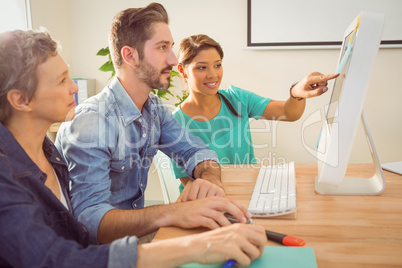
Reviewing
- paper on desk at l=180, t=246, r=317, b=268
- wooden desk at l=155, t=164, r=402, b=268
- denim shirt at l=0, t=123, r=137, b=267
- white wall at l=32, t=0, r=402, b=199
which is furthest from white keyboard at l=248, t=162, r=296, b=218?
white wall at l=32, t=0, r=402, b=199

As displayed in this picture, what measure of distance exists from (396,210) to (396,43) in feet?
6.33

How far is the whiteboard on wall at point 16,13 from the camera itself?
2.36m

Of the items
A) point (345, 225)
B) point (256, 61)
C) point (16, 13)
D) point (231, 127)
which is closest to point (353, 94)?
point (345, 225)

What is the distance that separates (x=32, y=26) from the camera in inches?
95.2

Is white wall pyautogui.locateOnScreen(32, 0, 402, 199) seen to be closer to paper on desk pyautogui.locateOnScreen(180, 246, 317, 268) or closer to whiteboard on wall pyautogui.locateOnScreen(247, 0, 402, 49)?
whiteboard on wall pyautogui.locateOnScreen(247, 0, 402, 49)

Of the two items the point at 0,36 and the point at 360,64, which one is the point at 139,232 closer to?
the point at 0,36

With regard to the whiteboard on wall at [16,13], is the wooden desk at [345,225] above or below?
below

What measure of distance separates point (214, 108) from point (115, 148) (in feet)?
2.82

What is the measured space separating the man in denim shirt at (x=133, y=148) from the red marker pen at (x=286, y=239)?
10 centimetres

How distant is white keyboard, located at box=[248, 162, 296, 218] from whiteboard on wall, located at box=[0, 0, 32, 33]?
197 centimetres

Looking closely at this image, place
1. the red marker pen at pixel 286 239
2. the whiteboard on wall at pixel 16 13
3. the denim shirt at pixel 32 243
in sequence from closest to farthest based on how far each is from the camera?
the denim shirt at pixel 32 243 → the red marker pen at pixel 286 239 → the whiteboard on wall at pixel 16 13

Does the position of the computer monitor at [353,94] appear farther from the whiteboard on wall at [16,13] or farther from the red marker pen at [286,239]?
the whiteboard on wall at [16,13]

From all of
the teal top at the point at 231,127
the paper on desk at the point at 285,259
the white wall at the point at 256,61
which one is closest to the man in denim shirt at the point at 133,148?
the paper on desk at the point at 285,259

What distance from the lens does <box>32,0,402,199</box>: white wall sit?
2.54 meters
